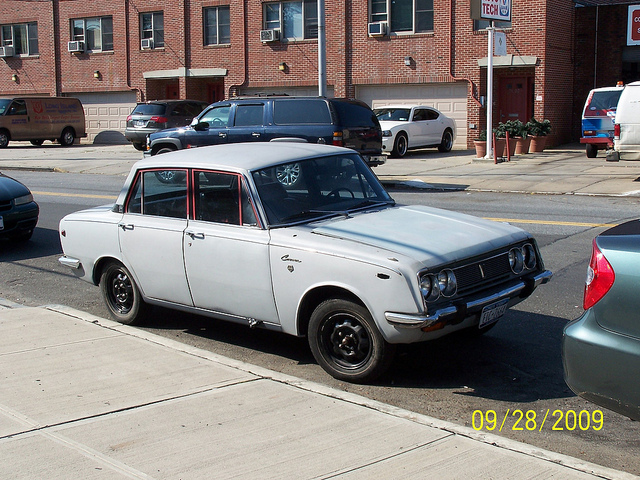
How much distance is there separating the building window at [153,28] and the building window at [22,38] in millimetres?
7265

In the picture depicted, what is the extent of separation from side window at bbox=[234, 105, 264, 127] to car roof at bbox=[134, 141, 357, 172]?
1061 centimetres

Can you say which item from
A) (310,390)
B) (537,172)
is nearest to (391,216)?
(310,390)

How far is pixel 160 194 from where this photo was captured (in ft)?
22.8

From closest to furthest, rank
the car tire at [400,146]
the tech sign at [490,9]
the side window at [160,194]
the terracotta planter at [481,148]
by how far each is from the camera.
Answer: the side window at [160,194]
the tech sign at [490,9]
the terracotta planter at [481,148]
the car tire at [400,146]

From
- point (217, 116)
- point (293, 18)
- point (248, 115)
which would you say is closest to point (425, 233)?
point (248, 115)

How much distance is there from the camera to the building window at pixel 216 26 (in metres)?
33.2

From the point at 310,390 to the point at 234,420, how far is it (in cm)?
71

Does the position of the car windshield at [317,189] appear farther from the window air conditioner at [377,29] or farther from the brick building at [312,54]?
the window air conditioner at [377,29]

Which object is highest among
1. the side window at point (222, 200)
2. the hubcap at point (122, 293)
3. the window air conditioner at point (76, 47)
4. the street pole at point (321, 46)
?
the window air conditioner at point (76, 47)

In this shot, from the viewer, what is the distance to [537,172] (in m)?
19.5

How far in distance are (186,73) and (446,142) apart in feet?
43.1


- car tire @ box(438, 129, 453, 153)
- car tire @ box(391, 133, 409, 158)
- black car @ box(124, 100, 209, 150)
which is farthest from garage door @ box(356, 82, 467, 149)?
black car @ box(124, 100, 209, 150)

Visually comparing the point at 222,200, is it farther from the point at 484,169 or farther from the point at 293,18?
the point at 293,18
